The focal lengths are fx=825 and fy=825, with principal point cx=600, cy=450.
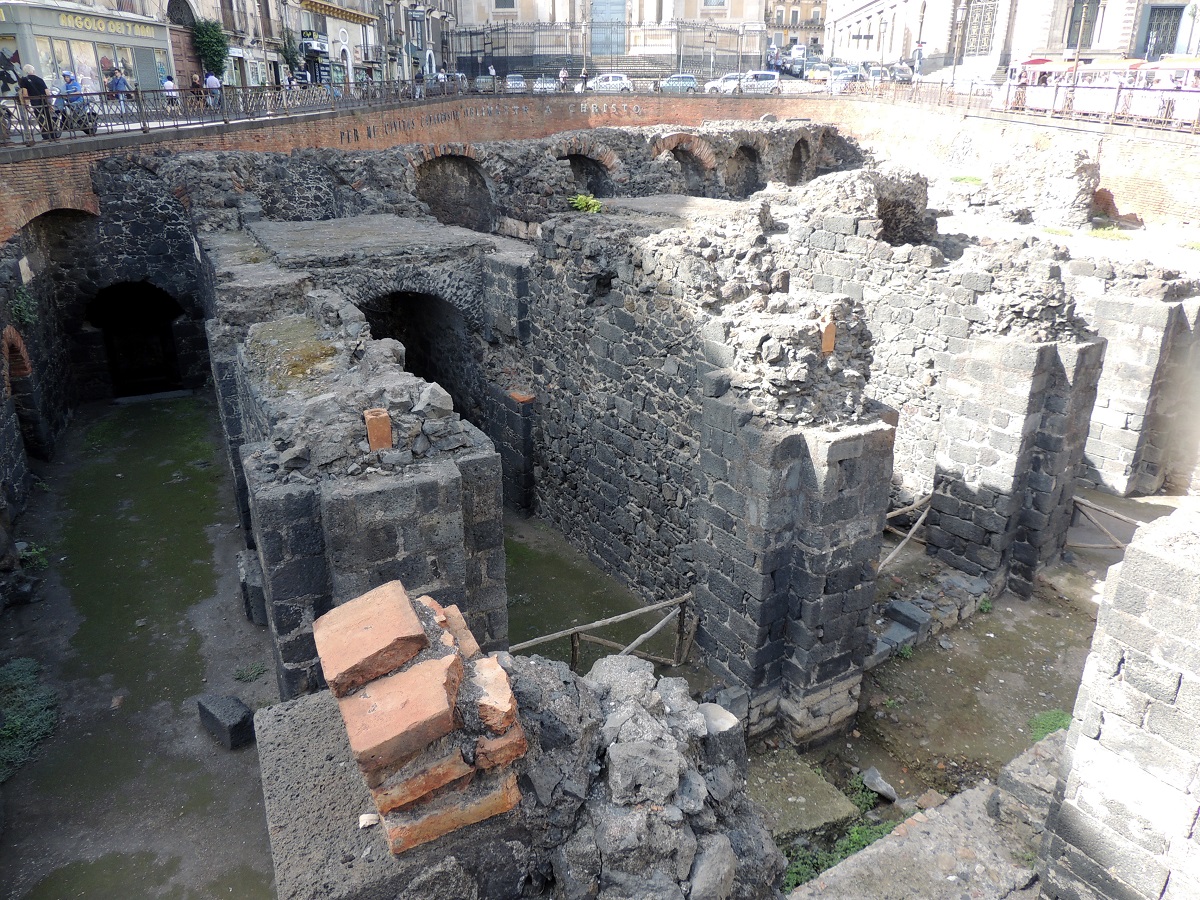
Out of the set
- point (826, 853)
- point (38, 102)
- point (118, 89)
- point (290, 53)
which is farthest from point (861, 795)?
point (290, 53)

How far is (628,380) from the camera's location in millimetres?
8156

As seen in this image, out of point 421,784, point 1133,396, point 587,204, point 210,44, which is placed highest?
point 210,44

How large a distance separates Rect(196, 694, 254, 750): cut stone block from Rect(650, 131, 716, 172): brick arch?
19.6 m

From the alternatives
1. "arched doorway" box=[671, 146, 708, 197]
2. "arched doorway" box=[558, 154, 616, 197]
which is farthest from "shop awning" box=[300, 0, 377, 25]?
"arched doorway" box=[558, 154, 616, 197]

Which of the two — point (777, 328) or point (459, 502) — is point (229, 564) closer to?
point (459, 502)

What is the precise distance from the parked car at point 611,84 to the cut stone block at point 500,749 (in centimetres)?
3366

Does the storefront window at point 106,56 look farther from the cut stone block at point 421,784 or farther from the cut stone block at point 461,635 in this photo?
the cut stone block at point 421,784

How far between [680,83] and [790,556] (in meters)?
37.3

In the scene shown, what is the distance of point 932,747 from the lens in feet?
21.4

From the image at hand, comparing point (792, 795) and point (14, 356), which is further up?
point (14, 356)

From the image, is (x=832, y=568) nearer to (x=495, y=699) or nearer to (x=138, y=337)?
(x=495, y=699)

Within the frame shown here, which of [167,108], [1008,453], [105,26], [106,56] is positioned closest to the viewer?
[1008,453]

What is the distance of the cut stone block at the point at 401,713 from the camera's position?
8.20 ft

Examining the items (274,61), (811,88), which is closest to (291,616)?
(274,61)
